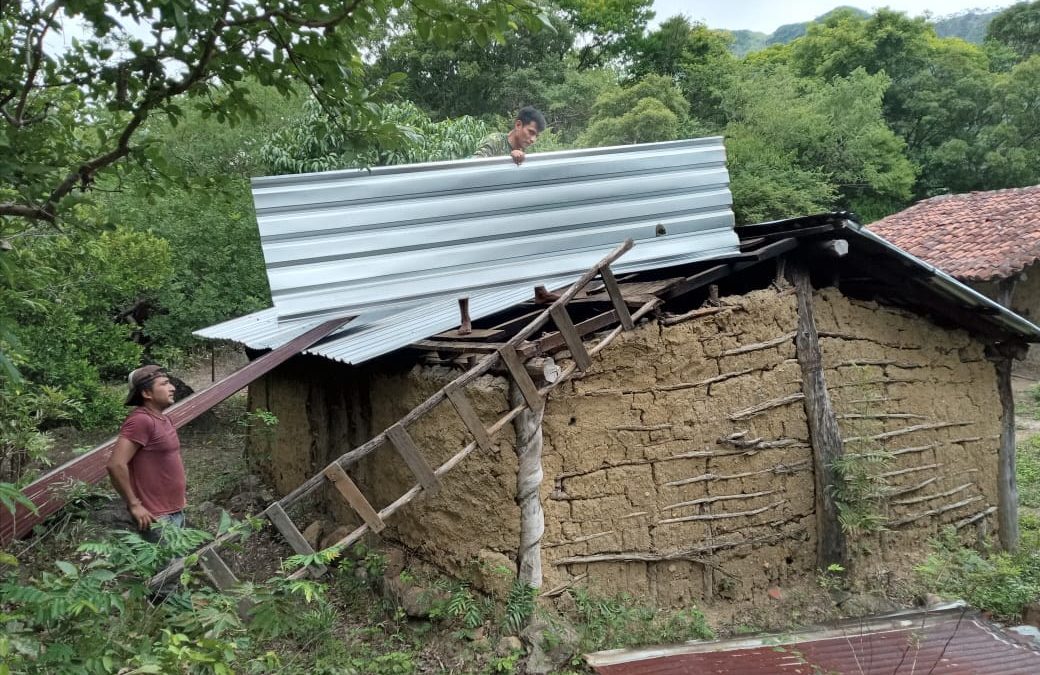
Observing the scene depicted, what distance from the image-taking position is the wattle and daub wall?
16.2 feet

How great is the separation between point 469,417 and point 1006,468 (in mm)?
5521

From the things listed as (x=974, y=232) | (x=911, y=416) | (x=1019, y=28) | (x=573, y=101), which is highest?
(x=1019, y=28)

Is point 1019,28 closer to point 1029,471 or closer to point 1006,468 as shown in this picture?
point 1029,471

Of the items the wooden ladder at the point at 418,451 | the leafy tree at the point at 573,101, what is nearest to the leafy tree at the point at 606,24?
the leafy tree at the point at 573,101

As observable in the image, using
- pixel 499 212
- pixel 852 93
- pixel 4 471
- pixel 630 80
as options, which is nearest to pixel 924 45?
pixel 852 93

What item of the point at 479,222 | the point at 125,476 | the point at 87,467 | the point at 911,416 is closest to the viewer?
the point at 125,476

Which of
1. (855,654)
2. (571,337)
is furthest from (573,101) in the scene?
(855,654)

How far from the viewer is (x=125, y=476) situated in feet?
11.7

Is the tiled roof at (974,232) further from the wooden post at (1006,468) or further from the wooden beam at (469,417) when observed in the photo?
the wooden beam at (469,417)

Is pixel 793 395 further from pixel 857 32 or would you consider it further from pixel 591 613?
pixel 857 32

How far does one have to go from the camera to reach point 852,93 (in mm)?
20719

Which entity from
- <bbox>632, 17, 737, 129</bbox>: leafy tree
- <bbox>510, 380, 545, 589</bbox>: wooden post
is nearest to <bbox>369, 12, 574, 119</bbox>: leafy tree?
<bbox>632, 17, 737, 129</bbox>: leafy tree

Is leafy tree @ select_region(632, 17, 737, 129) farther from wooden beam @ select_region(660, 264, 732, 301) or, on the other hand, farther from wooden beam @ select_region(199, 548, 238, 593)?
wooden beam @ select_region(199, 548, 238, 593)

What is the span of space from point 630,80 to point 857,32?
7.75m
